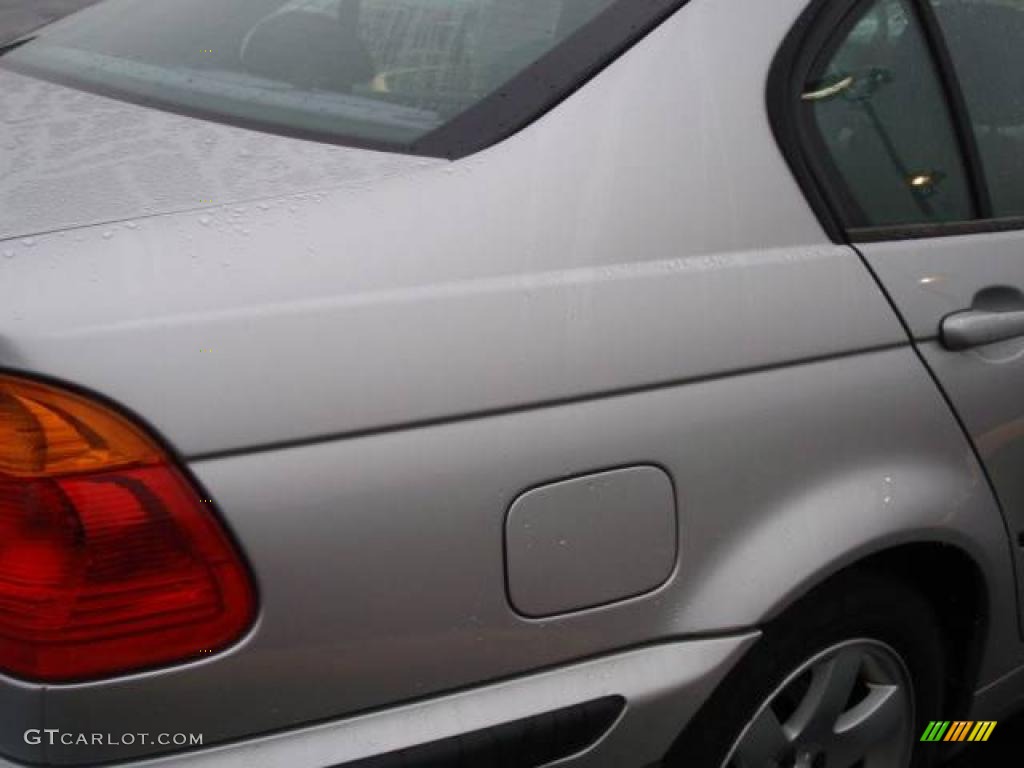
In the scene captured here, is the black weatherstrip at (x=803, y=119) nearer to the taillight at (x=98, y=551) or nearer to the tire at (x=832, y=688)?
the tire at (x=832, y=688)

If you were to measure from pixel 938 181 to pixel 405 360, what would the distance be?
3.46 ft

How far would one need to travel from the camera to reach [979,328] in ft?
6.24

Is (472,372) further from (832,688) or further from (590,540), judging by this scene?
(832,688)

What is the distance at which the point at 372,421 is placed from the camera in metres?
1.40

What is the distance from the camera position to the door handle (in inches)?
74.0

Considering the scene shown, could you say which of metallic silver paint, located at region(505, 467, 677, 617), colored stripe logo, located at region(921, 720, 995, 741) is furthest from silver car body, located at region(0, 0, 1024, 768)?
colored stripe logo, located at region(921, 720, 995, 741)

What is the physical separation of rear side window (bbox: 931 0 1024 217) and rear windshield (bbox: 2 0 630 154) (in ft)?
2.23

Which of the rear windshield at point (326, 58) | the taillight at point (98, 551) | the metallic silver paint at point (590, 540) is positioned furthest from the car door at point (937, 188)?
the taillight at point (98, 551)

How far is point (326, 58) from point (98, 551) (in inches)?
38.4

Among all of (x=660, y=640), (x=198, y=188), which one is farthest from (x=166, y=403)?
(x=660, y=640)

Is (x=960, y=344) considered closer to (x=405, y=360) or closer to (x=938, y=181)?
(x=938, y=181)

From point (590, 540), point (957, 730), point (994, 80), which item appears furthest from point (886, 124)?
point (957, 730)

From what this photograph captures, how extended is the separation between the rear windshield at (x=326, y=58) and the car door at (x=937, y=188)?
1.22 feet

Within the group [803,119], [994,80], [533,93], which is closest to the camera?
[533,93]
